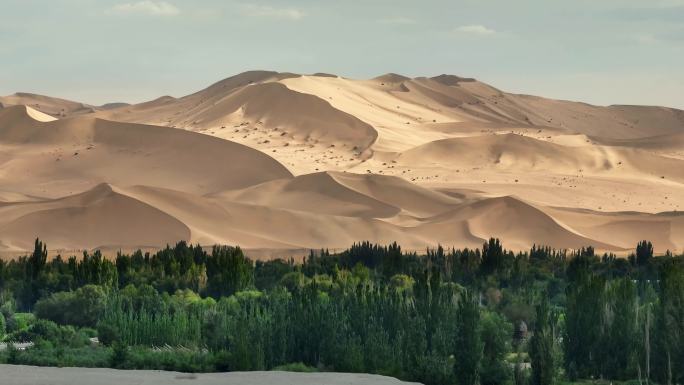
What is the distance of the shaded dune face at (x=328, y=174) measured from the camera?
9650 cm

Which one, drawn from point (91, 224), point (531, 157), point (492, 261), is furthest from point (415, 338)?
point (531, 157)

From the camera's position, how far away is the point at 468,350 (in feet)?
96.9

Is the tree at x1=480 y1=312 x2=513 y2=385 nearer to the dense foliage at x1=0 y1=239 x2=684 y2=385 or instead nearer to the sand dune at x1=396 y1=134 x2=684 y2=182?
the dense foliage at x1=0 y1=239 x2=684 y2=385

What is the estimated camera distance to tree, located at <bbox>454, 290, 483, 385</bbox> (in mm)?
29453

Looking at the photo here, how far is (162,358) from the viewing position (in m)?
31.2

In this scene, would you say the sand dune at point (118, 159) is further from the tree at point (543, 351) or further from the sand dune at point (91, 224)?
the tree at point (543, 351)

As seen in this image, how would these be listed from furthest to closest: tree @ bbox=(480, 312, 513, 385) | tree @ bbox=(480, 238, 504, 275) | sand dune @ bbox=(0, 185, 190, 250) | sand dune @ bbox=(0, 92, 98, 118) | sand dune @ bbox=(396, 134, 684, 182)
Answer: sand dune @ bbox=(0, 92, 98, 118), sand dune @ bbox=(396, 134, 684, 182), sand dune @ bbox=(0, 185, 190, 250), tree @ bbox=(480, 238, 504, 275), tree @ bbox=(480, 312, 513, 385)

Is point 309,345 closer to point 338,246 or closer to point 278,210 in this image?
point 338,246

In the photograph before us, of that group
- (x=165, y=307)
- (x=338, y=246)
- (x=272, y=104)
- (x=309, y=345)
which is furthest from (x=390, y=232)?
(x=309, y=345)

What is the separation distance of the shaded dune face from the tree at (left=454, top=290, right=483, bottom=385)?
62.5 meters

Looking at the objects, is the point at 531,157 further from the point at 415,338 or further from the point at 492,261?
the point at 415,338

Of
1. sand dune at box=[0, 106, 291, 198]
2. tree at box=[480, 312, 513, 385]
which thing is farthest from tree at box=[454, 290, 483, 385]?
sand dune at box=[0, 106, 291, 198]

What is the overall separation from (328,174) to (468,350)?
267 ft

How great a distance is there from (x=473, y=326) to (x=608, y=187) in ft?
290
